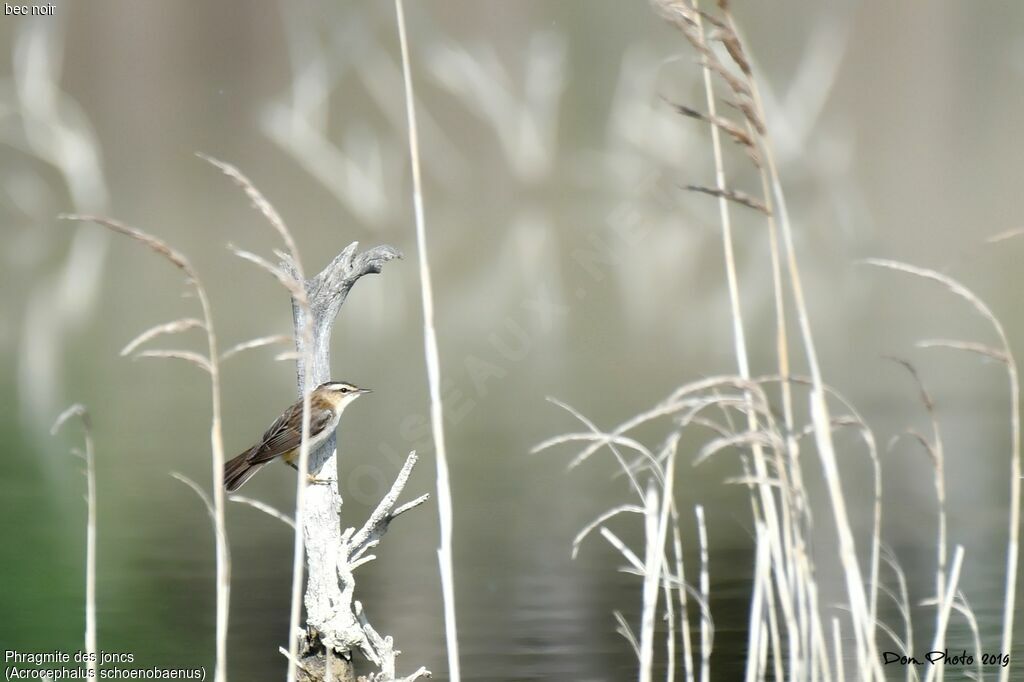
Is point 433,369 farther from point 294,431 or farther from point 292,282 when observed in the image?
point 294,431

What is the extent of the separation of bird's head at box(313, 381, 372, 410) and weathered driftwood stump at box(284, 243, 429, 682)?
1.4 inches

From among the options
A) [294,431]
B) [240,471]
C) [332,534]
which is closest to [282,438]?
[294,431]

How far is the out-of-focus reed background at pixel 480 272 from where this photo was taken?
7.44 metres

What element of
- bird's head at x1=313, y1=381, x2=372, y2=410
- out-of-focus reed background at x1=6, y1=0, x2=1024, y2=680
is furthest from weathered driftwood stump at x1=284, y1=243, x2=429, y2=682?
out-of-focus reed background at x1=6, y1=0, x2=1024, y2=680

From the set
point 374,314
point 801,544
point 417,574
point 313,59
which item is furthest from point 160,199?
point 801,544

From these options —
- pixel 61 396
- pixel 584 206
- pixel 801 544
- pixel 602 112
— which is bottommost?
pixel 801 544

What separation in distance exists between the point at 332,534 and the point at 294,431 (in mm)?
383

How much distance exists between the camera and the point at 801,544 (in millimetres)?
3408

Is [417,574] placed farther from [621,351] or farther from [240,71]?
[240,71]

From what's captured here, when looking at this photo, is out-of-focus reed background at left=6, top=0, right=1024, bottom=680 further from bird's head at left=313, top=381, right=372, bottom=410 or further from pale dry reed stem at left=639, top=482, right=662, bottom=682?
pale dry reed stem at left=639, top=482, right=662, bottom=682

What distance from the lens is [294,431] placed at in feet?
16.2

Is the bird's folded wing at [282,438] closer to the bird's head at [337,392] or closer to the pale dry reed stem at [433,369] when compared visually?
the bird's head at [337,392]

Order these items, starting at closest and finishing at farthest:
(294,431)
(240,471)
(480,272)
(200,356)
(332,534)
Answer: (200,356) → (332,534) → (294,431) → (240,471) → (480,272)

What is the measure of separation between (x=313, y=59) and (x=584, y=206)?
5.63 m
